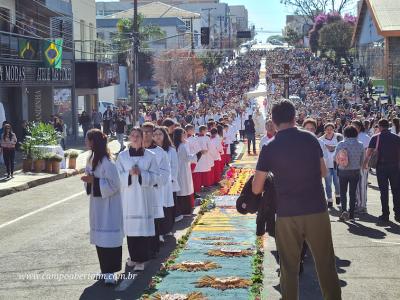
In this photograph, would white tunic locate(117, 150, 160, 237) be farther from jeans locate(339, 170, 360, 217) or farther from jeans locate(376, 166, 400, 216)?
jeans locate(376, 166, 400, 216)

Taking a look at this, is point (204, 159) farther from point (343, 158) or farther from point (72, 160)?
point (72, 160)

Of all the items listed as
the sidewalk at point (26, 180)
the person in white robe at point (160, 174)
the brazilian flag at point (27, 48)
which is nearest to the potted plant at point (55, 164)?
the sidewalk at point (26, 180)

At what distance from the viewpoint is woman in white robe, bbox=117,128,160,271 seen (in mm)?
9406

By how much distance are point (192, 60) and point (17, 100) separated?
125 ft

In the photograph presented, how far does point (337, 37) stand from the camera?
3044 inches

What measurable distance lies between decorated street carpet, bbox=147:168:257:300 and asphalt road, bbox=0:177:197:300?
1.04ft

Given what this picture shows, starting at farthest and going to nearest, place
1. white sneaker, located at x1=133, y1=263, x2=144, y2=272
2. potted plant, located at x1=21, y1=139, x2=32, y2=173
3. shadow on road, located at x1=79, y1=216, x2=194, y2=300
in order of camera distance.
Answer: potted plant, located at x1=21, y1=139, x2=32, y2=173, white sneaker, located at x1=133, y1=263, x2=144, y2=272, shadow on road, located at x1=79, y1=216, x2=194, y2=300

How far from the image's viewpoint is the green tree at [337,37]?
76.4m

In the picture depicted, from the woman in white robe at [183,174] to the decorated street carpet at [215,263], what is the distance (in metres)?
0.42

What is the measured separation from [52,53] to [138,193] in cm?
2535

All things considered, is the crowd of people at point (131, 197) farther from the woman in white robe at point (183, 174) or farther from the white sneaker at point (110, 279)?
the woman in white robe at point (183, 174)

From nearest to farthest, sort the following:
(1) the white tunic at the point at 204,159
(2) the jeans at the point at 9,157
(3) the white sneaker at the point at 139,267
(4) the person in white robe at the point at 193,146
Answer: (3) the white sneaker at the point at 139,267 < (4) the person in white robe at the point at 193,146 < (1) the white tunic at the point at 204,159 < (2) the jeans at the point at 9,157

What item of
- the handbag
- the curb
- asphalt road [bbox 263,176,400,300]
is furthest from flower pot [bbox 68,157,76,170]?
the handbag

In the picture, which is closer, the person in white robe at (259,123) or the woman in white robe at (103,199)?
the woman in white robe at (103,199)
